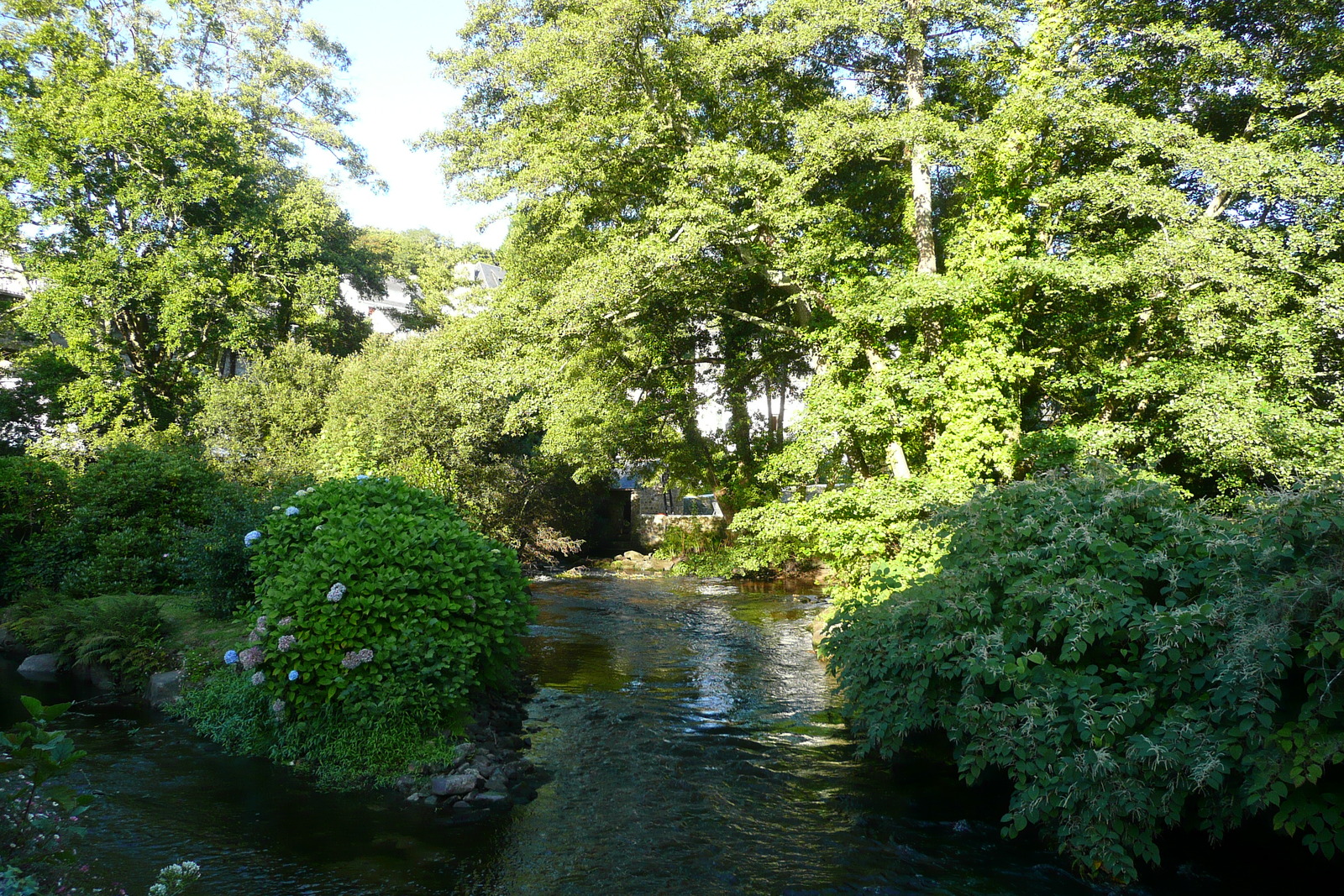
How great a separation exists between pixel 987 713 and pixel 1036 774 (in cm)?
46

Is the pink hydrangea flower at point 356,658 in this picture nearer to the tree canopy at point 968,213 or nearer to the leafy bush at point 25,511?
the leafy bush at point 25,511

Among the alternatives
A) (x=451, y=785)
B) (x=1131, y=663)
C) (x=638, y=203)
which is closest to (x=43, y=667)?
(x=451, y=785)

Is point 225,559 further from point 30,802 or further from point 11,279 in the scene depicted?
point 11,279

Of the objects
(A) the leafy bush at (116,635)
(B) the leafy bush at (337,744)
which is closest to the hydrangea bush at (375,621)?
(B) the leafy bush at (337,744)

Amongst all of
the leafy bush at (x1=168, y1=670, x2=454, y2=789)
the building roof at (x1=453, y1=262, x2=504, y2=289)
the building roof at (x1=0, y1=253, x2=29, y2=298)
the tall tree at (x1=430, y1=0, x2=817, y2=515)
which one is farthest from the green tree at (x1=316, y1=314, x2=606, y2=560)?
the building roof at (x1=453, y1=262, x2=504, y2=289)

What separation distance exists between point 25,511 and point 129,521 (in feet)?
7.80

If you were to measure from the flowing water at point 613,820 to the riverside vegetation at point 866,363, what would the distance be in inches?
20.5

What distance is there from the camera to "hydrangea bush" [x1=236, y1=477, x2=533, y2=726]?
6668 mm

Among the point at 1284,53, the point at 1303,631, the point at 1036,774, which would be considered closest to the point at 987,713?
the point at 1036,774

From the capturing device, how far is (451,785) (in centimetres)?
641

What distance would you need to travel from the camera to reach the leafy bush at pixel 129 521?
11500mm

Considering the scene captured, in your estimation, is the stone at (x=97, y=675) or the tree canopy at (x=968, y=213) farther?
the tree canopy at (x=968, y=213)

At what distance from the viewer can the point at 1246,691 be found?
4.35 meters

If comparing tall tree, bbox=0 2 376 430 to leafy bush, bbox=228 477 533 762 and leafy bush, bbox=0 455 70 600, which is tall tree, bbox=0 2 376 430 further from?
leafy bush, bbox=228 477 533 762
